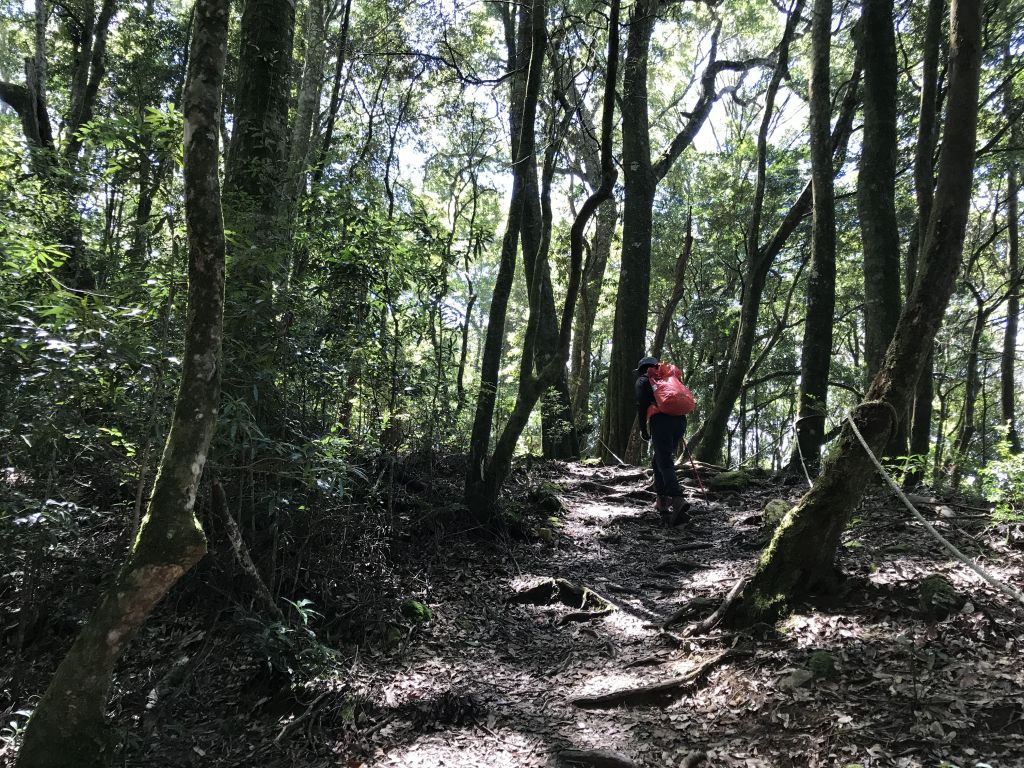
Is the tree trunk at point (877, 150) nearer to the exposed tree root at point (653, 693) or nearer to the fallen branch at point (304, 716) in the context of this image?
the exposed tree root at point (653, 693)

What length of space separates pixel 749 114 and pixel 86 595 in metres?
22.2

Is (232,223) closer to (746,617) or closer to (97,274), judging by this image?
(97,274)

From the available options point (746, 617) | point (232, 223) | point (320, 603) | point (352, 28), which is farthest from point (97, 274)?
point (352, 28)

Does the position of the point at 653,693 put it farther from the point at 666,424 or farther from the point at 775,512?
the point at 666,424

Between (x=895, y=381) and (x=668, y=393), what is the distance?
3728mm

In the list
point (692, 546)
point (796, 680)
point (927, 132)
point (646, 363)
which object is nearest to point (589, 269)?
point (646, 363)

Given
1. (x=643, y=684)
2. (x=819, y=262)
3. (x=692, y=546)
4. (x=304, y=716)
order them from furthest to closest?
(x=819, y=262) < (x=692, y=546) < (x=643, y=684) < (x=304, y=716)

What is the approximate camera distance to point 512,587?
5.74 m

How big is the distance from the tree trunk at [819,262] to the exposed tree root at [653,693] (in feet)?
18.0

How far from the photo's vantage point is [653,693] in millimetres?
3684

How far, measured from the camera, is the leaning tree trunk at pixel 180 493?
2.57 m

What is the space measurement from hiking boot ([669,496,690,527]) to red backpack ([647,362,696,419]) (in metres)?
1.13

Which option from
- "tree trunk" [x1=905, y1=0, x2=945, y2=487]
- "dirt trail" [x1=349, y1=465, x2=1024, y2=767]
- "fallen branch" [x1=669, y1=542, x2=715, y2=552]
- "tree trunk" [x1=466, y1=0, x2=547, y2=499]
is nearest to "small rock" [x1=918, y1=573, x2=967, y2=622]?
"dirt trail" [x1=349, y1=465, x2=1024, y2=767]

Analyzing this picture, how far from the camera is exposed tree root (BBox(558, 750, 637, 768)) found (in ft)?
10.0
